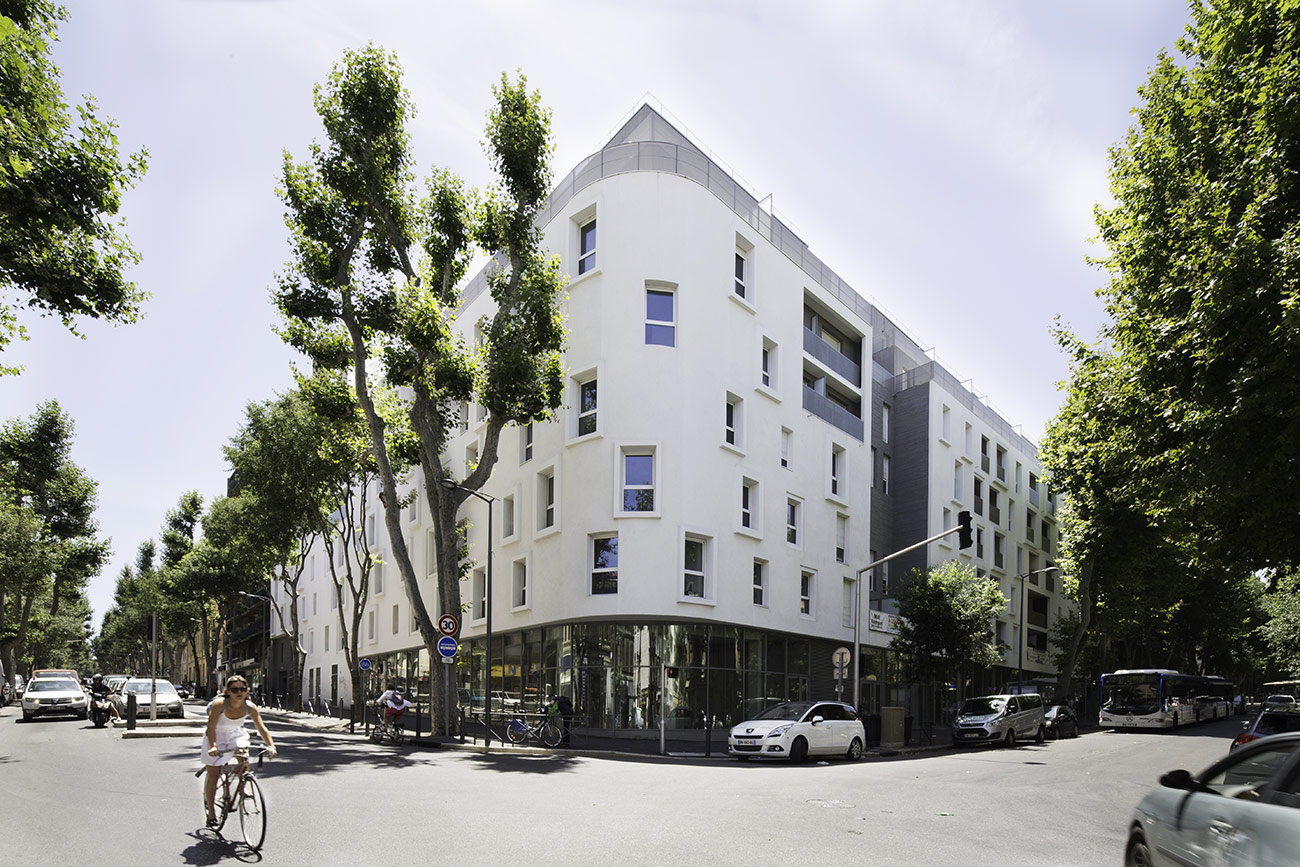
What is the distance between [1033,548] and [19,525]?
5550 centimetres

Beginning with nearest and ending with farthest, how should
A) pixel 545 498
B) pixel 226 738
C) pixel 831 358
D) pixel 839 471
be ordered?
pixel 226 738, pixel 545 498, pixel 839 471, pixel 831 358

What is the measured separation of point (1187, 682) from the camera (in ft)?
137

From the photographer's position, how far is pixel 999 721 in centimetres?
2931

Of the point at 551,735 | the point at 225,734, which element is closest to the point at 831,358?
the point at 551,735

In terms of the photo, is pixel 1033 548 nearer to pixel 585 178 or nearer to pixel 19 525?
pixel 585 178

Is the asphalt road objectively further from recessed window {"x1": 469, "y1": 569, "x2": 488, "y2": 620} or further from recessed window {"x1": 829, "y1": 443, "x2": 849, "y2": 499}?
recessed window {"x1": 829, "y1": 443, "x2": 849, "y2": 499}

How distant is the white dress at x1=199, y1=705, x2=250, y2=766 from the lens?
8.54m

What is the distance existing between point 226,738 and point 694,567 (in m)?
19.8

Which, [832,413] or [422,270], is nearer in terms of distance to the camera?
[422,270]

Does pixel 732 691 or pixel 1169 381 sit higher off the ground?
pixel 1169 381

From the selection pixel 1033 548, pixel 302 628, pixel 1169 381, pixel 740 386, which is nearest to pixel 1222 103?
pixel 1169 381

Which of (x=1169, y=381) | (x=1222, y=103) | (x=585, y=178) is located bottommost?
(x=1169, y=381)

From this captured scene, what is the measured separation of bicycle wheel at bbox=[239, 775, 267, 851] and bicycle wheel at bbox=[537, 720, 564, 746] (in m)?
15.2

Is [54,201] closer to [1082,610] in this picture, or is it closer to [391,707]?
[391,707]
